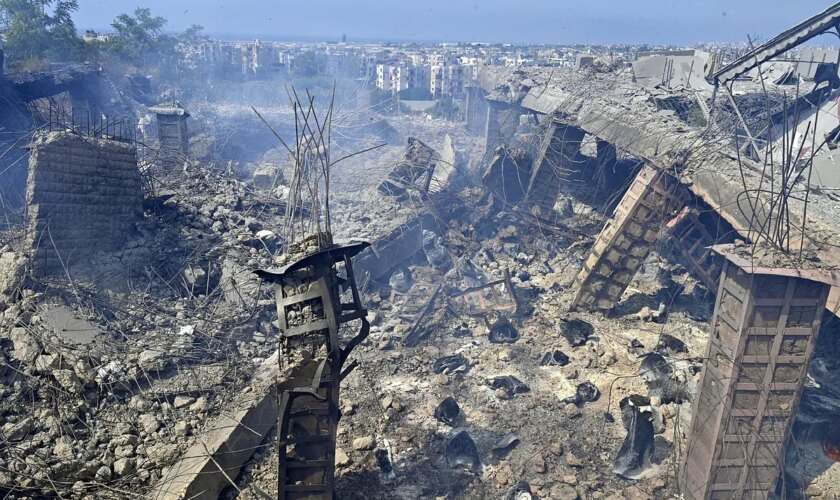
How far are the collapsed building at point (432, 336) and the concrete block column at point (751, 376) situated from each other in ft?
0.07

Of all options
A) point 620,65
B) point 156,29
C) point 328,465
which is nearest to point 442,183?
point 620,65

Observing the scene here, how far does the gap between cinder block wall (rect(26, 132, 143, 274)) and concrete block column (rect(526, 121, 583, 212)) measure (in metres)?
8.08

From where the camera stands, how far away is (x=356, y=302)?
14.5ft

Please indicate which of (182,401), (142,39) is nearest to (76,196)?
(182,401)

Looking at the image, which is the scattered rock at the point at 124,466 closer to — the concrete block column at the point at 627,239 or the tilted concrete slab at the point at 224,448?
the tilted concrete slab at the point at 224,448

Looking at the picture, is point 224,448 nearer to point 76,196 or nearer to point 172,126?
point 76,196

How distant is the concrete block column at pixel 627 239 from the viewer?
8359mm

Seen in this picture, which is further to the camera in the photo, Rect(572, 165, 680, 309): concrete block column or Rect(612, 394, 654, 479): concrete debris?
Rect(572, 165, 680, 309): concrete block column

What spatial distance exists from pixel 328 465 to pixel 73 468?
2147 mm

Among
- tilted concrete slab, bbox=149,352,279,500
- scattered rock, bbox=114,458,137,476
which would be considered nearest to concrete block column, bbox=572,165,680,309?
tilted concrete slab, bbox=149,352,279,500

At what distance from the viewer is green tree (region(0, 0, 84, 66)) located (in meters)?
24.5

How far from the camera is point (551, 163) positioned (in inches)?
480

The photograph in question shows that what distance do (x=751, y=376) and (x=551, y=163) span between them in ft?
26.3

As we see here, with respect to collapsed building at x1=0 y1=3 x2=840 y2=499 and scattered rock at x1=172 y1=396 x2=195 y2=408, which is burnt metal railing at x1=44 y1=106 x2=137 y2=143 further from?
scattered rock at x1=172 y1=396 x2=195 y2=408
